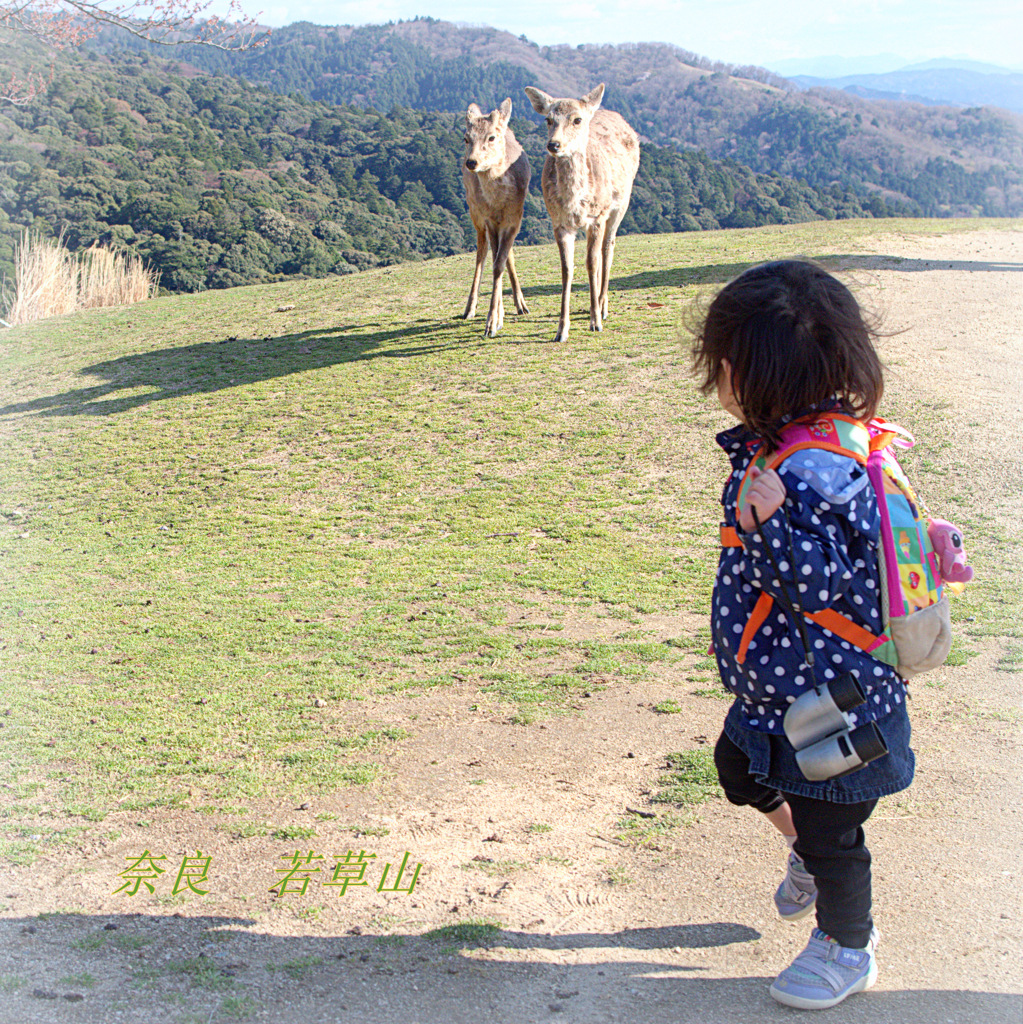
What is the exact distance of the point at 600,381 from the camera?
8.05m

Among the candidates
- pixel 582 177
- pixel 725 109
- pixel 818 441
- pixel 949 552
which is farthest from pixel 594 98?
pixel 725 109

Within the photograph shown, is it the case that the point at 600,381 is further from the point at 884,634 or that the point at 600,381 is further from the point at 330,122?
the point at 330,122

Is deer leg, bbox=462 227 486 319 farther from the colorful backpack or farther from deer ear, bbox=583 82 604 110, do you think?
the colorful backpack

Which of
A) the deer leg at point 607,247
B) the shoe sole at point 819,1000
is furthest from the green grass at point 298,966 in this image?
the deer leg at point 607,247

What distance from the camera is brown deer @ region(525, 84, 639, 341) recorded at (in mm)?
8320

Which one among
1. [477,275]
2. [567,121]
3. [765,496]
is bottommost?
[765,496]

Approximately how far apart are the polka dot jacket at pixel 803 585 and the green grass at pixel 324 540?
0.83m

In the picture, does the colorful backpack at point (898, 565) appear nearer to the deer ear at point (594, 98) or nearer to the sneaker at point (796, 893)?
the sneaker at point (796, 893)

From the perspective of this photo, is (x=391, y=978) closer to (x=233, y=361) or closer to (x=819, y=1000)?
(x=819, y=1000)

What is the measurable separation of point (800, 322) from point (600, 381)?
20.2ft

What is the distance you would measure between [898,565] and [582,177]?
7278 millimetres

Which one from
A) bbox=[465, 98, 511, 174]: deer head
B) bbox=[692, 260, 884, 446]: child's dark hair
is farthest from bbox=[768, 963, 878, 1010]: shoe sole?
bbox=[465, 98, 511, 174]: deer head

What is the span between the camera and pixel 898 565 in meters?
1.92

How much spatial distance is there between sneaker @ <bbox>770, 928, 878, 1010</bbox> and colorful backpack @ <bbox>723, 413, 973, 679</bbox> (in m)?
0.65
